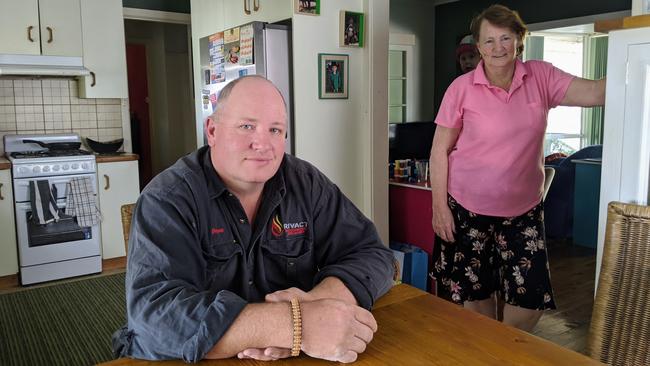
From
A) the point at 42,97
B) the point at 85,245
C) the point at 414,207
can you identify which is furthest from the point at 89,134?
the point at 414,207

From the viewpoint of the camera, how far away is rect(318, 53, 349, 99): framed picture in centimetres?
313

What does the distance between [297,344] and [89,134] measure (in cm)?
426

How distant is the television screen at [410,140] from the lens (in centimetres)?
413

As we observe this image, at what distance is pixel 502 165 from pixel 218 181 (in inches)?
46.1

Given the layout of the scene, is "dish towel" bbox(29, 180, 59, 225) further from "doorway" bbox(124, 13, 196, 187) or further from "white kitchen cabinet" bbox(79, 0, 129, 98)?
"doorway" bbox(124, 13, 196, 187)

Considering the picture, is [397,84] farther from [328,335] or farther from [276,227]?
[328,335]

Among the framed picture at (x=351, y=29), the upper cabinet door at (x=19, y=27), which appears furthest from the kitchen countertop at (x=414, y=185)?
the upper cabinet door at (x=19, y=27)

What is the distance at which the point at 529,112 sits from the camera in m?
1.96

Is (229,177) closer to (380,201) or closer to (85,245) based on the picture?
(380,201)

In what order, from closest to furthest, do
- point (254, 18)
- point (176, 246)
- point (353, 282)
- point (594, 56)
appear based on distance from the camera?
point (176, 246), point (353, 282), point (254, 18), point (594, 56)

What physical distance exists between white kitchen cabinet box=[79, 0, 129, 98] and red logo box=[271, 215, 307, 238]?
12.0ft

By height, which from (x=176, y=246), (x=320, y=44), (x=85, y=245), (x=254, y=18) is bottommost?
(x=85, y=245)

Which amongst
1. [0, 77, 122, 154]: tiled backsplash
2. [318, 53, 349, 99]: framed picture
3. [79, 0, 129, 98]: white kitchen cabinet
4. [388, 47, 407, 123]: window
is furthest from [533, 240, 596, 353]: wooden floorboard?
[0, 77, 122, 154]: tiled backsplash

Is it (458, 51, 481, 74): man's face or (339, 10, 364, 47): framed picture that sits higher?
(458, 51, 481, 74): man's face
